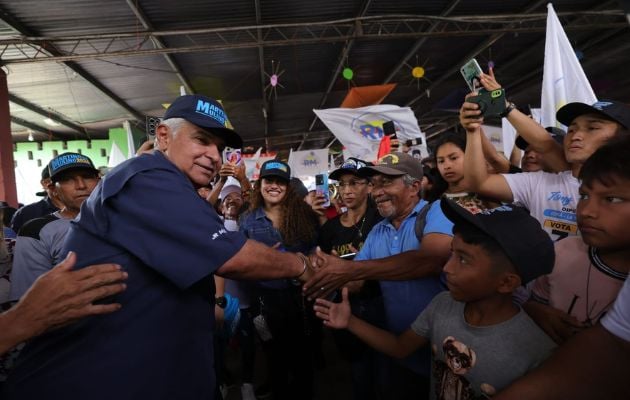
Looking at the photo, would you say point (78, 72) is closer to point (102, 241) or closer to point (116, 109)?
point (116, 109)

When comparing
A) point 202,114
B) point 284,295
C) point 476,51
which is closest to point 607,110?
point 202,114

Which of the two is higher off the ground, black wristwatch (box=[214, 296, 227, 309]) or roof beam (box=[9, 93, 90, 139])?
roof beam (box=[9, 93, 90, 139])

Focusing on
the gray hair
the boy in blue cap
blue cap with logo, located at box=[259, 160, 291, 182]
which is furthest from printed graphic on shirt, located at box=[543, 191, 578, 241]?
blue cap with logo, located at box=[259, 160, 291, 182]

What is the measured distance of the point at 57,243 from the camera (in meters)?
2.58

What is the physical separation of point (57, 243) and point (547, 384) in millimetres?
2848

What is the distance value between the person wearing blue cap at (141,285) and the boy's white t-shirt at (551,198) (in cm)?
184

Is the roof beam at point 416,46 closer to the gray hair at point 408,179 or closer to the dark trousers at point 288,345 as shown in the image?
the gray hair at point 408,179

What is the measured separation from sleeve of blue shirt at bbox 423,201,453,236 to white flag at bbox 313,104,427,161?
4139 millimetres

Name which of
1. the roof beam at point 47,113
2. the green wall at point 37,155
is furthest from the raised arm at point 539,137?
the green wall at point 37,155

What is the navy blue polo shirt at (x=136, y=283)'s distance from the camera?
136 cm

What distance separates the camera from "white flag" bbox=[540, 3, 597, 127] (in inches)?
133

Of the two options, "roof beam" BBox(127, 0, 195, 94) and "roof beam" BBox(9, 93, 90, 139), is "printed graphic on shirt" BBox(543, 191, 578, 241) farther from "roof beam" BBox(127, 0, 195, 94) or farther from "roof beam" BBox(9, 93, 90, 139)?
"roof beam" BBox(9, 93, 90, 139)

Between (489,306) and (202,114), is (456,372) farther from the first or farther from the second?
(202,114)

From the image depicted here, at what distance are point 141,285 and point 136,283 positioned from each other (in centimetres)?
2
